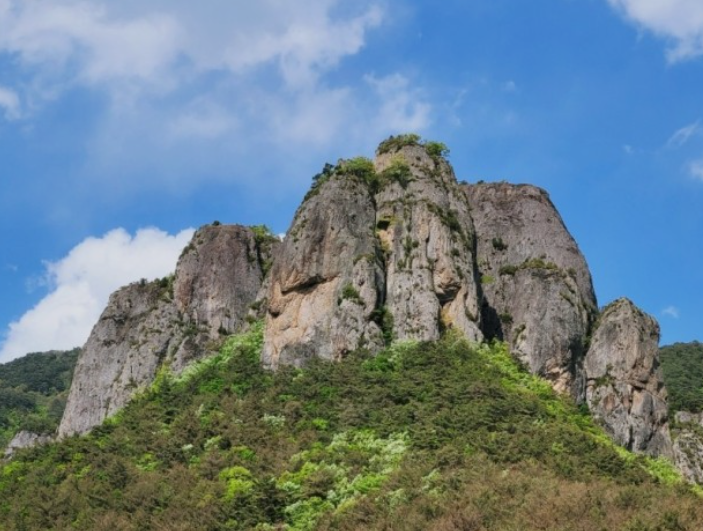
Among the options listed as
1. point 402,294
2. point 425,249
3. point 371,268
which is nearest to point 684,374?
point 425,249

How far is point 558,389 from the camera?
49.8 metres

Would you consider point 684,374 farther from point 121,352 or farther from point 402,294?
point 121,352

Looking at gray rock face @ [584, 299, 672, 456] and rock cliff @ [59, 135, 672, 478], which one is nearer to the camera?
rock cliff @ [59, 135, 672, 478]

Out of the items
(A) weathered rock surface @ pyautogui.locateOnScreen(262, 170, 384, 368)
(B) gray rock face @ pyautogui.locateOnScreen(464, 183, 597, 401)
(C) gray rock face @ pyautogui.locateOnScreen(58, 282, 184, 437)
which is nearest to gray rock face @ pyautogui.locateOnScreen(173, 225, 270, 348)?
(C) gray rock face @ pyautogui.locateOnScreen(58, 282, 184, 437)

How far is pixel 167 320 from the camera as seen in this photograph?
2355 inches

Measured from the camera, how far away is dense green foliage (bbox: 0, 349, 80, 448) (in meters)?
122

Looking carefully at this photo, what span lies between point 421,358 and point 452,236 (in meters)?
9.24

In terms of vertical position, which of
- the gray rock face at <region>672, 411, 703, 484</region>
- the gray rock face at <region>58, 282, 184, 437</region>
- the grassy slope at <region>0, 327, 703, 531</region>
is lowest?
the grassy slope at <region>0, 327, 703, 531</region>

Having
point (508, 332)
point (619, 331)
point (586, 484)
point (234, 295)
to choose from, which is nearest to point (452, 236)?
point (508, 332)

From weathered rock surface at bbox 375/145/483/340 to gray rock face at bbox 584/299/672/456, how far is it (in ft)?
25.8

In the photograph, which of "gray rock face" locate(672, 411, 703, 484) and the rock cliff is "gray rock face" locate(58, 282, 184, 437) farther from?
"gray rock face" locate(672, 411, 703, 484)

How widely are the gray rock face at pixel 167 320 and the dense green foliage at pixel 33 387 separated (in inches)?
1998

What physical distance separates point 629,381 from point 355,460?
71.9ft

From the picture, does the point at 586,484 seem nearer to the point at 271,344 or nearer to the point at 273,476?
the point at 273,476
